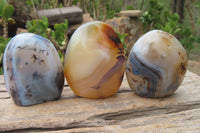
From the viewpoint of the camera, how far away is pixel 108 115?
65 cm

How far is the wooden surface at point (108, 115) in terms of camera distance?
59 cm

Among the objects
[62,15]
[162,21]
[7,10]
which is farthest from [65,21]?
Answer: [162,21]

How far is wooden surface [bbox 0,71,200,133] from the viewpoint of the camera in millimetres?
593

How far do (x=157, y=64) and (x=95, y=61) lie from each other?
0.66 ft

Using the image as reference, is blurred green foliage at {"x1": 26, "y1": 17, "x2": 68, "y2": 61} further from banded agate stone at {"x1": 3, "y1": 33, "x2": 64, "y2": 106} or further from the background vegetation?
banded agate stone at {"x1": 3, "y1": 33, "x2": 64, "y2": 106}

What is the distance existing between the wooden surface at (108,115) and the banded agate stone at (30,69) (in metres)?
0.04

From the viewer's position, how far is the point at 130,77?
0.74 metres

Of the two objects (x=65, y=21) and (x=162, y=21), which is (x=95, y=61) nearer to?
(x=65, y=21)

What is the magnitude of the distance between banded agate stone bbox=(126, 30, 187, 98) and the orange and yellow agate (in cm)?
6

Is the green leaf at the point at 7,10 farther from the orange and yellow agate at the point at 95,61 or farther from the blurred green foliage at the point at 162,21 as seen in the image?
the blurred green foliage at the point at 162,21

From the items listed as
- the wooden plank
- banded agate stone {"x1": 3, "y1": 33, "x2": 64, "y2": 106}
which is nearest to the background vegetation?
the wooden plank

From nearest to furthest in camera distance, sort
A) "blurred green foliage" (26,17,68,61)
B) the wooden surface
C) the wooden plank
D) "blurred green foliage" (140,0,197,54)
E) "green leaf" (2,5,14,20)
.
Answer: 1. the wooden surface
2. "blurred green foliage" (26,17,68,61)
3. "green leaf" (2,5,14,20)
4. the wooden plank
5. "blurred green foliage" (140,0,197,54)

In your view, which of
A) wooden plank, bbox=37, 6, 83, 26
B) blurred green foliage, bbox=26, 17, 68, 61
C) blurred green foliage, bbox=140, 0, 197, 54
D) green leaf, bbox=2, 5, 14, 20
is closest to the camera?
blurred green foliage, bbox=26, 17, 68, 61

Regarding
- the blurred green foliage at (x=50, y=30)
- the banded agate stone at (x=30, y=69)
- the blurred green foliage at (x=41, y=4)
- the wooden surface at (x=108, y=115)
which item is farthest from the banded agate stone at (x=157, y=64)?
the blurred green foliage at (x=41, y=4)
